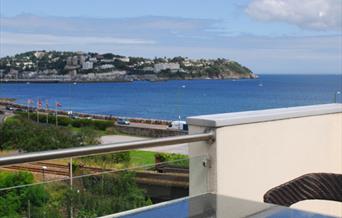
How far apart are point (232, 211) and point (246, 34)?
88.6 meters

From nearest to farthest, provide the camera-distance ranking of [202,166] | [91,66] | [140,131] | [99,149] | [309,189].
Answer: [99,149]
[309,189]
[202,166]
[140,131]
[91,66]

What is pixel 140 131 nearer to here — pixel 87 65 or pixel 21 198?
pixel 87 65

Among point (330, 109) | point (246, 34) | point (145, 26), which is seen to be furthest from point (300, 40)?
point (330, 109)

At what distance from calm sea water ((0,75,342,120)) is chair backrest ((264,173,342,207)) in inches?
2764

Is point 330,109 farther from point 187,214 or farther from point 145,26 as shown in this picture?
point 145,26

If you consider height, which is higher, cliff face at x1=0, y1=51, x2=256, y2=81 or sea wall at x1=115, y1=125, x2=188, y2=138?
cliff face at x1=0, y1=51, x2=256, y2=81

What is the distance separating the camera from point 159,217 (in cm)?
249

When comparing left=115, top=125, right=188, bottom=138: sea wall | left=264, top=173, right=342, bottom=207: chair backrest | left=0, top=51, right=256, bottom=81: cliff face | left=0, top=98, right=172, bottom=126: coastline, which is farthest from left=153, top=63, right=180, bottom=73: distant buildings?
left=264, top=173, right=342, bottom=207: chair backrest

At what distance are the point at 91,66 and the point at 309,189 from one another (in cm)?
9192

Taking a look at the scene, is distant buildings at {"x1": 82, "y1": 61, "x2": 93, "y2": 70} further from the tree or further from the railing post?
the tree

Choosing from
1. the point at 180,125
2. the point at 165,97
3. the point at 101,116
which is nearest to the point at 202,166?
the point at 180,125

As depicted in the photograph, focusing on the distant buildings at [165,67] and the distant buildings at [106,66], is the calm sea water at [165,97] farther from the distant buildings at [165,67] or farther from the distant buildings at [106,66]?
the distant buildings at [106,66]

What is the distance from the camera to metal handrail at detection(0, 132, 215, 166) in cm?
229

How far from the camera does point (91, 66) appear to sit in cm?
9306
